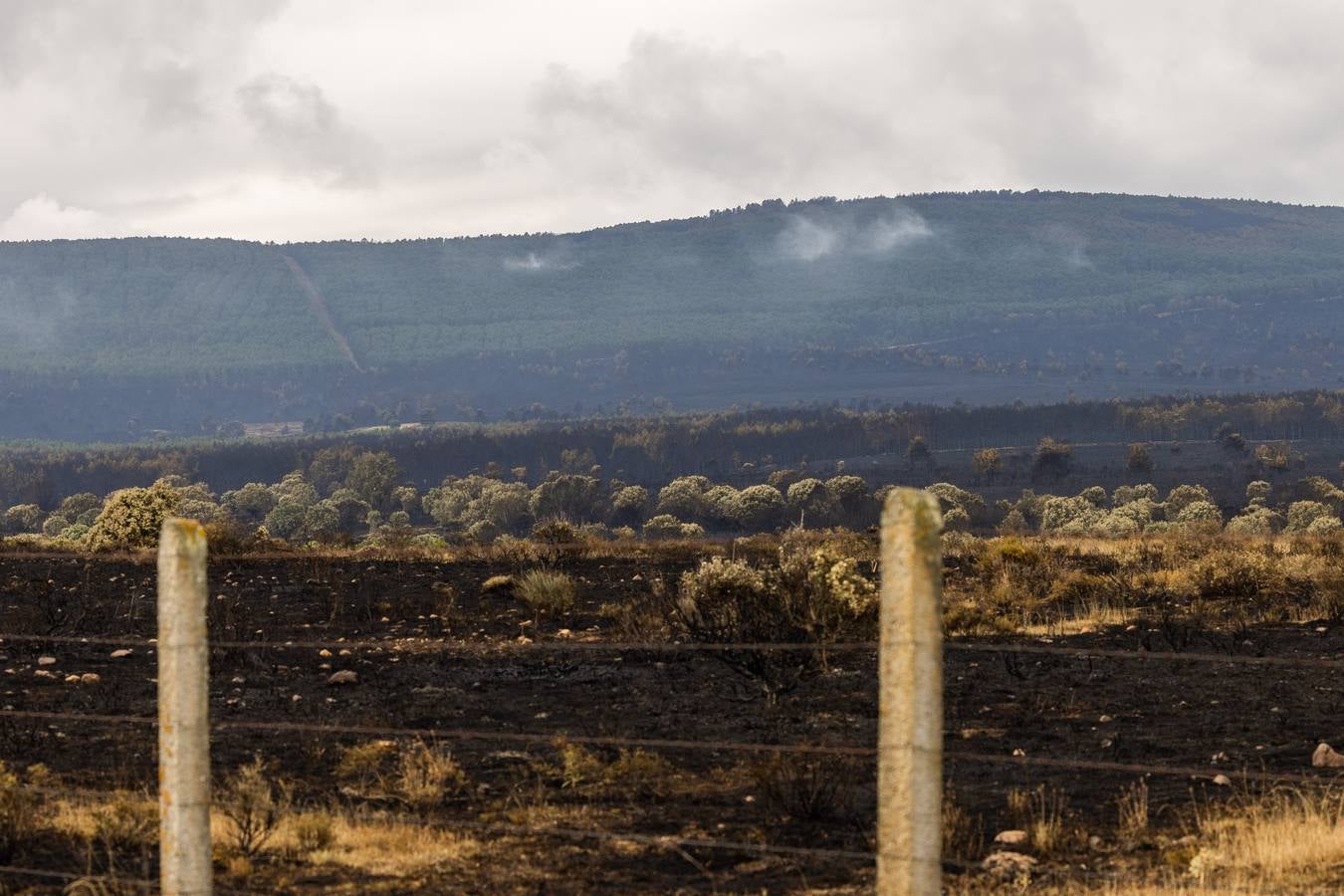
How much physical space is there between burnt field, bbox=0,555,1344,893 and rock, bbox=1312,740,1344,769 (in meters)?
0.15

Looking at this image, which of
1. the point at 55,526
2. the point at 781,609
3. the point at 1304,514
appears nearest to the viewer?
the point at 781,609

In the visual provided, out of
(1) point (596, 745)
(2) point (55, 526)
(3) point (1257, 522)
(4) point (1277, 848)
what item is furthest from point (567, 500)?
(4) point (1277, 848)

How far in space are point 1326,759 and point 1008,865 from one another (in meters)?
3.81

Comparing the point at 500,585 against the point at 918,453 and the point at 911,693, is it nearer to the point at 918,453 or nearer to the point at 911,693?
the point at 911,693

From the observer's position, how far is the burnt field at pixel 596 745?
8.78 meters

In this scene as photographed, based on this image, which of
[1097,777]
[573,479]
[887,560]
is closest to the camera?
[887,560]

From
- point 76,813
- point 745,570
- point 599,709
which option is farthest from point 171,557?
point 745,570

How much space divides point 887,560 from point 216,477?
510 ft

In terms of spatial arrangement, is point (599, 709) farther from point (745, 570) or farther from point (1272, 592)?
point (1272, 592)

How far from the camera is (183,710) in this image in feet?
18.4

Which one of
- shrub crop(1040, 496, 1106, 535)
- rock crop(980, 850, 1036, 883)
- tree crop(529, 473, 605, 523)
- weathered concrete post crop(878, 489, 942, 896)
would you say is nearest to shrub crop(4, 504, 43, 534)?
tree crop(529, 473, 605, 523)

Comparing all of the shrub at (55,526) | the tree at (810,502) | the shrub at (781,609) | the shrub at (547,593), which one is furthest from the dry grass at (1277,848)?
the shrub at (55,526)

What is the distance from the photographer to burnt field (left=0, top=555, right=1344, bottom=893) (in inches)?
346

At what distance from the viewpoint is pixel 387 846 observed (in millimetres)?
8984
